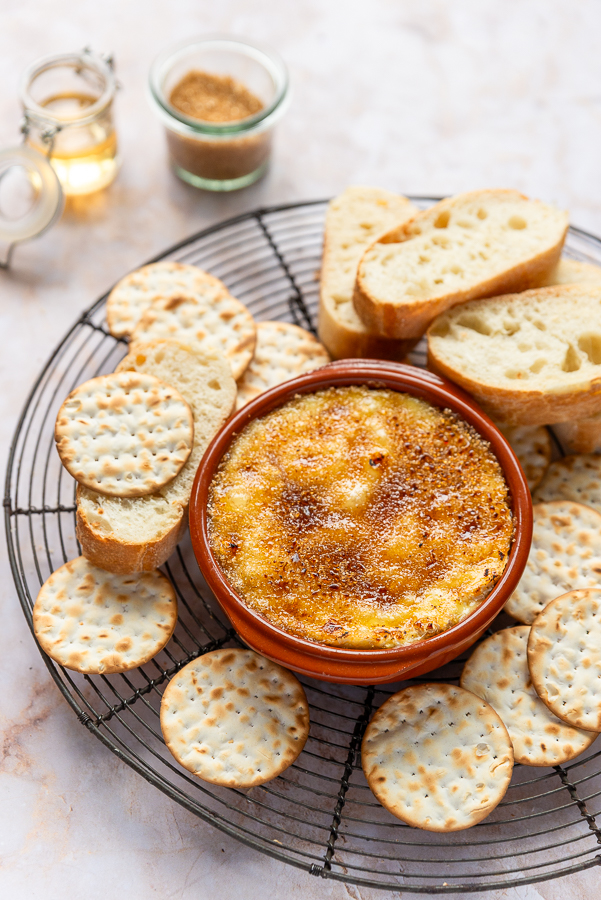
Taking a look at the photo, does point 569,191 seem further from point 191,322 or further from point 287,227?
point 191,322

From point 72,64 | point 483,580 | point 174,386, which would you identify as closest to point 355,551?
point 483,580

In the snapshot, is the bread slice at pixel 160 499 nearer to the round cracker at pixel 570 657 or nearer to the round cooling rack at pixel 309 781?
the round cooling rack at pixel 309 781

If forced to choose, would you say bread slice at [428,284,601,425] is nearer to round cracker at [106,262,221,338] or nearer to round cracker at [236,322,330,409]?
round cracker at [236,322,330,409]

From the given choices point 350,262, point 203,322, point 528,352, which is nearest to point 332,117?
point 350,262

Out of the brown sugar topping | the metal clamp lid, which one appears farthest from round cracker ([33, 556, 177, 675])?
the brown sugar topping

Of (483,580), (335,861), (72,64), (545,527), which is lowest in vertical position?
(335,861)

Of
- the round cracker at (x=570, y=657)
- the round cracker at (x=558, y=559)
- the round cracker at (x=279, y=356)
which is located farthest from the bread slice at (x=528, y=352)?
the round cracker at (x=570, y=657)
